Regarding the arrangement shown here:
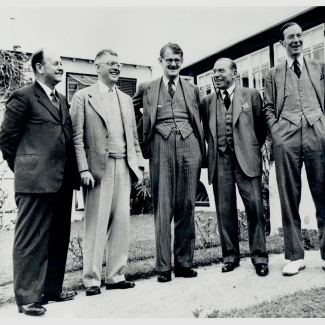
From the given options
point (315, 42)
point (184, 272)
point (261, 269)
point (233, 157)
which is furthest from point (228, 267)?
point (315, 42)

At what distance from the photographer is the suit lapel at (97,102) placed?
3859 millimetres

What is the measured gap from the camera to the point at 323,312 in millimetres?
2807

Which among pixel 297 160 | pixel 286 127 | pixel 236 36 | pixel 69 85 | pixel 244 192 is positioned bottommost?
pixel 244 192

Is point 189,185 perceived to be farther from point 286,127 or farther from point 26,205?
point 26,205

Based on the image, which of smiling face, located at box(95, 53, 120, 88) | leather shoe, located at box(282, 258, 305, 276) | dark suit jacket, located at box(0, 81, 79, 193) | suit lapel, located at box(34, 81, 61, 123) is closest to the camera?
dark suit jacket, located at box(0, 81, 79, 193)

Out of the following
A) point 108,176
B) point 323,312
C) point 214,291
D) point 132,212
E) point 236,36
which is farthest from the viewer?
point 132,212

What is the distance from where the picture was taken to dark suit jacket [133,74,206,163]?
4203 mm

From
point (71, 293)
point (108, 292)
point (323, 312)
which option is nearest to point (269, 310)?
point (323, 312)

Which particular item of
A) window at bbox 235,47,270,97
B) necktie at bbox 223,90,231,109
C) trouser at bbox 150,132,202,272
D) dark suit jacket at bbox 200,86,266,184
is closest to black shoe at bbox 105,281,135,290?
trouser at bbox 150,132,202,272

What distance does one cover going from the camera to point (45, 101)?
3400 millimetres

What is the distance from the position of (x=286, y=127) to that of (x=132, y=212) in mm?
8449

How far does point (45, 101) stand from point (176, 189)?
5.34 ft

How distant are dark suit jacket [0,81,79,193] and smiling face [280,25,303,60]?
247 centimetres

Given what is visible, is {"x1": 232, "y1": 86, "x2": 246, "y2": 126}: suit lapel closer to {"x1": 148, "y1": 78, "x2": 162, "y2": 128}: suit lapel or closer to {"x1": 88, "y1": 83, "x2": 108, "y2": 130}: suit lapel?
{"x1": 148, "y1": 78, "x2": 162, "y2": 128}: suit lapel
